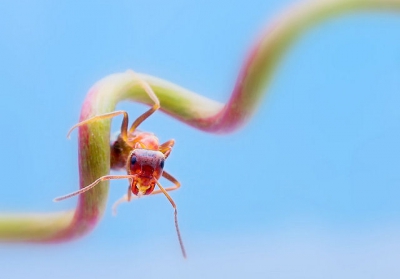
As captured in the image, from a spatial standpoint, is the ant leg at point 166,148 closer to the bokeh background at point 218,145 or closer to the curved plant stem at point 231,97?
the curved plant stem at point 231,97

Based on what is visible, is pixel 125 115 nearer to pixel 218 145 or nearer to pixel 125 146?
pixel 125 146

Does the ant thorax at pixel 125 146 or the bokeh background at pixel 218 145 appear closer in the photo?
the ant thorax at pixel 125 146

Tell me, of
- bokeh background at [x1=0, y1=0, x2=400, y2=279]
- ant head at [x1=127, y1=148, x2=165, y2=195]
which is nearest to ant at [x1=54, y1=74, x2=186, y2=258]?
ant head at [x1=127, y1=148, x2=165, y2=195]

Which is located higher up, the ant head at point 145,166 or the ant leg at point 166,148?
the ant leg at point 166,148

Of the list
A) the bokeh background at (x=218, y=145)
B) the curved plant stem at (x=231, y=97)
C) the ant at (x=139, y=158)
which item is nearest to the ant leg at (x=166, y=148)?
the ant at (x=139, y=158)

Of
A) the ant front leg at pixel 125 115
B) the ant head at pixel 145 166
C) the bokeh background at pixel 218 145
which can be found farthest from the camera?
the bokeh background at pixel 218 145
